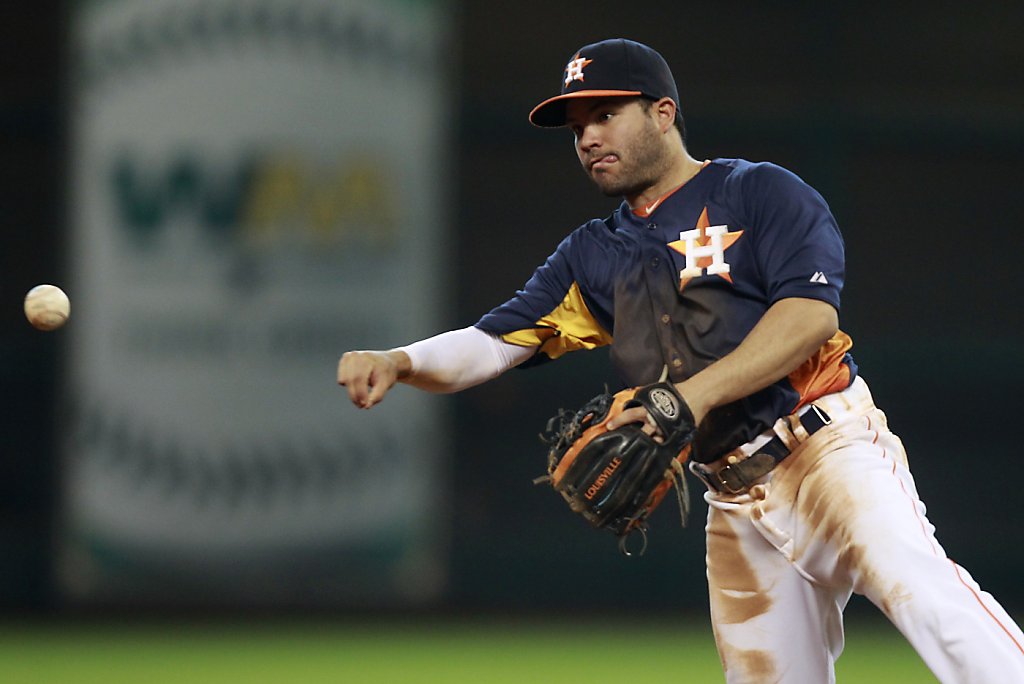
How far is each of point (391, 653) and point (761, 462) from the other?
4015mm

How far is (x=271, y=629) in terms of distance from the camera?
7.86 metres

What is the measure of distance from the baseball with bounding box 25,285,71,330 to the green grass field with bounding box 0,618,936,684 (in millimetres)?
2404

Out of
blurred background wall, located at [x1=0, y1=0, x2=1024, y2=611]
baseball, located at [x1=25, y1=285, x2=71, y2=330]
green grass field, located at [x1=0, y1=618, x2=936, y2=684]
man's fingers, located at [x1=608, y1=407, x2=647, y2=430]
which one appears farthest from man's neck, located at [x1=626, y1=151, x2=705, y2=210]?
blurred background wall, located at [x1=0, y1=0, x2=1024, y2=611]

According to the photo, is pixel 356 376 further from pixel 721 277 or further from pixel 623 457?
pixel 721 277

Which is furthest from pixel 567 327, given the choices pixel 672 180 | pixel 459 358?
pixel 672 180

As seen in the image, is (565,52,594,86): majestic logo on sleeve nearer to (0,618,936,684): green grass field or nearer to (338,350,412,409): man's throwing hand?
(338,350,412,409): man's throwing hand

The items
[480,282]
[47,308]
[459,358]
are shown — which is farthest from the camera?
[480,282]

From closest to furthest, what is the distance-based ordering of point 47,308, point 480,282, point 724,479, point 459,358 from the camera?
point 724,479 → point 459,358 → point 47,308 → point 480,282

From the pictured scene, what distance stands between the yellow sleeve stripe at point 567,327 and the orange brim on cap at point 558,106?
0.42 meters

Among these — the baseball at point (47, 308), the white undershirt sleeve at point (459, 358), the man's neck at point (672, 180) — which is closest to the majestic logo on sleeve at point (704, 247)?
the man's neck at point (672, 180)

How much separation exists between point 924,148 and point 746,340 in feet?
23.1

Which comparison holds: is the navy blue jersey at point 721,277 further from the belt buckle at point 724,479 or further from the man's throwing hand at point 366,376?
the man's throwing hand at point 366,376

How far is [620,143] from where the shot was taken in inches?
141

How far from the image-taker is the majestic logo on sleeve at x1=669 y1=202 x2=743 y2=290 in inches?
Answer: 137
